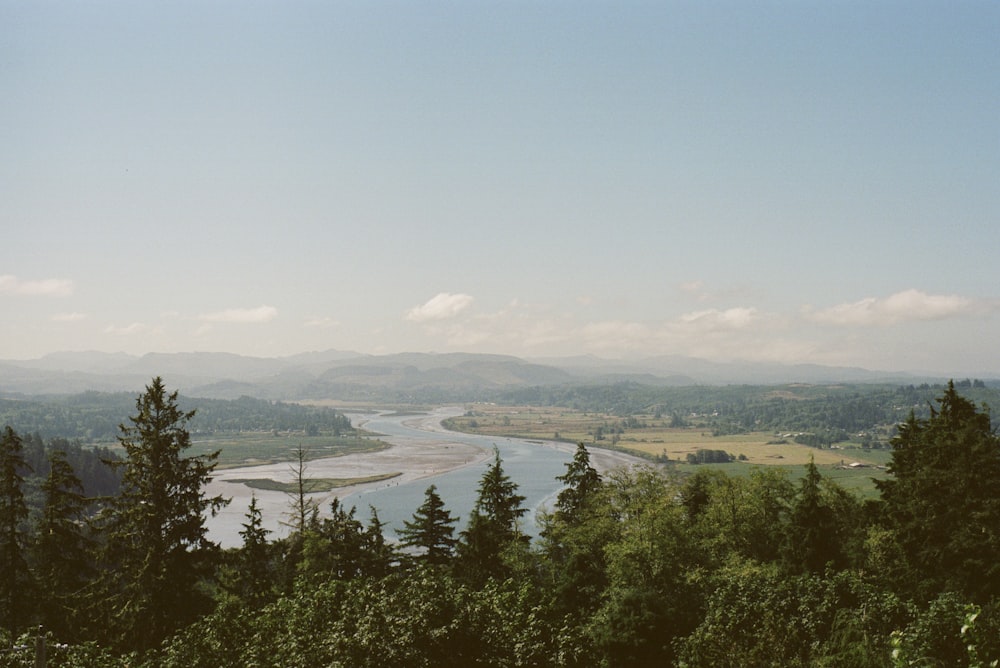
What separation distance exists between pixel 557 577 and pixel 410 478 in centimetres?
9754

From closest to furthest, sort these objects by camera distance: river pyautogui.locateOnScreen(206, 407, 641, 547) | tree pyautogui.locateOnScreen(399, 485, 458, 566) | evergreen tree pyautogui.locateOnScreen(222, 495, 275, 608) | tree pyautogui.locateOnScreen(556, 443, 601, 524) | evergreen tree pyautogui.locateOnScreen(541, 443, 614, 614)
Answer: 1. evergreen tree pyautogui.locateOnScreen(541, 443, 614, 614)
2. evergreen tree pyautogui.locateOnScreen(222, 495, 275, 608)
3. tree pyautogui.locateOnScreen(399, 485, 458, 566)
4. tree pyautogui.locateOnScreen(556, 443, 601, 524)
5. river pyautogui.locateOnScreen(206, 407, 641, 547)

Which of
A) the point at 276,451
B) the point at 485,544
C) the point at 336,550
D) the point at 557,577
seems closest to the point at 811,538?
the point at 557,577

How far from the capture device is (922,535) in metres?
24.4

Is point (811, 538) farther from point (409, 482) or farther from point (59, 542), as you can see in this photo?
point (409, 482)

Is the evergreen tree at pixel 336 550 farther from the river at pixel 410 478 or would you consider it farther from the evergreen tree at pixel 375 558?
the river at pixel 410 478

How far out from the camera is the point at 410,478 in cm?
12656

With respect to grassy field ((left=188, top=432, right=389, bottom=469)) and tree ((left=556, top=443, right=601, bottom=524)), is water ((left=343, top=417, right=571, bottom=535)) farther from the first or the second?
grassy field ((left=188, top=432, right=389, bottom=469))

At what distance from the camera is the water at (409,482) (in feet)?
290

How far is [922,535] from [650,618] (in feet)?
47.2

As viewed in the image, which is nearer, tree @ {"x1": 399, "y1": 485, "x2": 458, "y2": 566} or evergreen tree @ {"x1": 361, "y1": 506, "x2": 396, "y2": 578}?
evergreen tree @ {"x1": 361, "y1": 506, "x2": 396, "y2": 578}

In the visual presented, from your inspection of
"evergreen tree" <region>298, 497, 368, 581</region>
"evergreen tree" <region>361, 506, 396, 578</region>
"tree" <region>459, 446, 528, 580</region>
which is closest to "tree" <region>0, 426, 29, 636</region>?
"evergreen tree" <region>298, 497, 368, 581</region>

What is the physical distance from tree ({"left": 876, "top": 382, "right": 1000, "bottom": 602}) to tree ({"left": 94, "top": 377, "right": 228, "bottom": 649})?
24.8m

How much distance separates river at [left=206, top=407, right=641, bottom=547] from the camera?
8956cm

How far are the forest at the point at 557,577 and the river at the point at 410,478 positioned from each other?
34.1 metres
